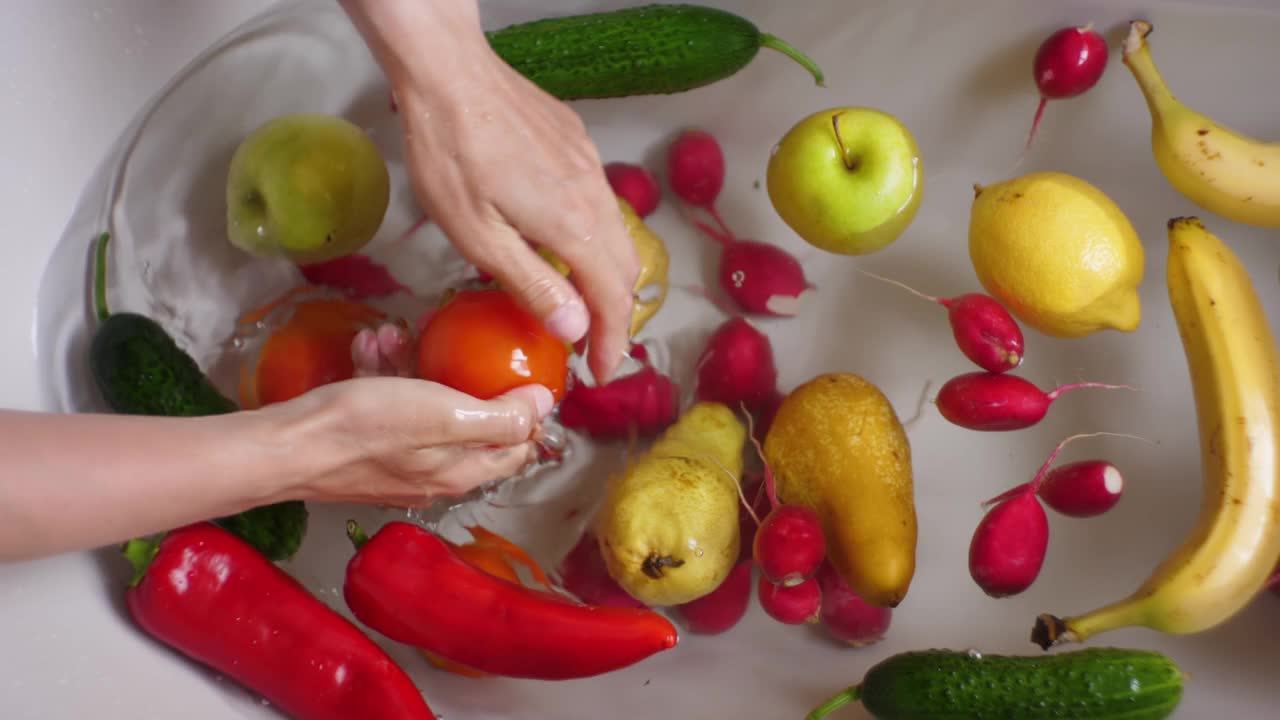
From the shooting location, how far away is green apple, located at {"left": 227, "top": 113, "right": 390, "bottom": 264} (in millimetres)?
943

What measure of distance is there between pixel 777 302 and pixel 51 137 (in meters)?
0.80

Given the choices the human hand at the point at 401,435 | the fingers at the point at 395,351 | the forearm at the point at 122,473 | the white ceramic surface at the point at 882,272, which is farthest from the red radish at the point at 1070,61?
the forearm at the point at 122,473

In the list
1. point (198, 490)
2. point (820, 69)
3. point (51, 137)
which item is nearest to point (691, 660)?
point (198, 490)

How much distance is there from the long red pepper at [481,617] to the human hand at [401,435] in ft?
0.23

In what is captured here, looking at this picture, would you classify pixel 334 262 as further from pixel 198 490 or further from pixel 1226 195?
pixel 1226 195

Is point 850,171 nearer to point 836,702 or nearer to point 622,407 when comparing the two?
point 622,407

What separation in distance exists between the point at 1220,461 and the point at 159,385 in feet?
3.33

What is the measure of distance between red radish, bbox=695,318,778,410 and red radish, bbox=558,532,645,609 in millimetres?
210

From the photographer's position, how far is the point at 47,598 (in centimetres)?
81

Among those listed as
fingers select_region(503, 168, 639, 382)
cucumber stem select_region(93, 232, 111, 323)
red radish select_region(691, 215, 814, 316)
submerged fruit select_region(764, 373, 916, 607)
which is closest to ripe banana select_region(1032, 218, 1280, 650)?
submerged fruit select_region(764, 373, 916, 607)

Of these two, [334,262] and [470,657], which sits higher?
[334,262]

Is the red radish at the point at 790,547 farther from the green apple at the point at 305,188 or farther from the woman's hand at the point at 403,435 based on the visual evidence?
the green apple at the point at 305,188

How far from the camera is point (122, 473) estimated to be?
658mm

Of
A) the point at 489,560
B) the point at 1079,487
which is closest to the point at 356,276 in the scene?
the point at 489,560
